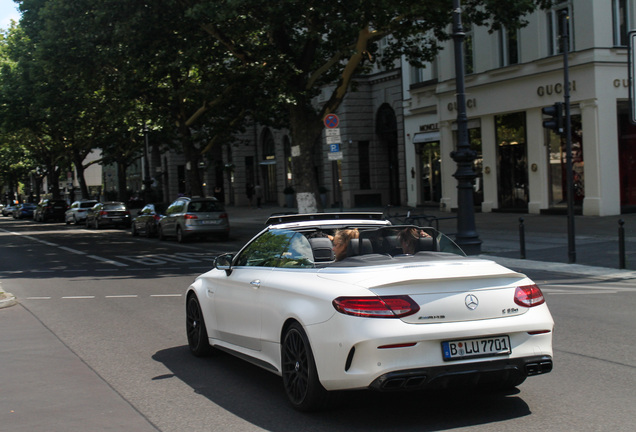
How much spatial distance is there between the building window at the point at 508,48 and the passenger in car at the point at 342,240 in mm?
24104

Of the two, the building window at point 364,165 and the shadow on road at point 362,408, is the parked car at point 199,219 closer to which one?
the building window at point 364,165

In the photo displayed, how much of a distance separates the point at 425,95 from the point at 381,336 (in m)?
30.6

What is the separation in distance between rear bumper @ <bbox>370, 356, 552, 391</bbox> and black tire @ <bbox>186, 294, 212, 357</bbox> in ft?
10.0

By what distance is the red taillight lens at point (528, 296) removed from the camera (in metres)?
5.44

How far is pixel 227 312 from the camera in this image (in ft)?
22.9

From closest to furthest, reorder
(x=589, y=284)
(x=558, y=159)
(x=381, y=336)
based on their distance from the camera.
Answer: (x=381, y=336), (x=589, y=284), (x=558, y=159)

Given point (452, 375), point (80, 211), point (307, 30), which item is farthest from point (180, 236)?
point (80, 211)

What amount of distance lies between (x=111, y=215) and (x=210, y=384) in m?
36.2

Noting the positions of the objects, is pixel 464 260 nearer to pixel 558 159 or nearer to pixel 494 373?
pixel 494 373

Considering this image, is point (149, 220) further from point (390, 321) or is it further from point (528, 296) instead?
point (390, 321)

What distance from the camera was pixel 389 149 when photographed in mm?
40781

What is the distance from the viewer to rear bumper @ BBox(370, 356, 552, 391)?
498 cm

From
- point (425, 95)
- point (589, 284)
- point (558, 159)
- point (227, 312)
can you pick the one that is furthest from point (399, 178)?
point (227, 312)

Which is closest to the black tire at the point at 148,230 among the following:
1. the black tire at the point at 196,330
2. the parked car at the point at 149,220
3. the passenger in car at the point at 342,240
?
the parked car at the point at 149,220
